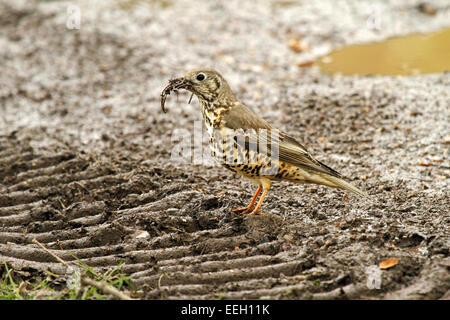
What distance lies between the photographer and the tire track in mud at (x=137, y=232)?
13.6 ft

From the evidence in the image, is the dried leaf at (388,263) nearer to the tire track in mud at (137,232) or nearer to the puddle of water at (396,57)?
the tire track in mud at (137,232)

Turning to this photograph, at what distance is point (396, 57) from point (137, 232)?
230 inches

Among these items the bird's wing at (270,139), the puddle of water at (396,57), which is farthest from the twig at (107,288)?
the puddle of water at (396,57)

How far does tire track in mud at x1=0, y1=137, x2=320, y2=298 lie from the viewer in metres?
4.14

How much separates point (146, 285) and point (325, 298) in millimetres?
1280

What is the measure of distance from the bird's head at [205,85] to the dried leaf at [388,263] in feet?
6.27

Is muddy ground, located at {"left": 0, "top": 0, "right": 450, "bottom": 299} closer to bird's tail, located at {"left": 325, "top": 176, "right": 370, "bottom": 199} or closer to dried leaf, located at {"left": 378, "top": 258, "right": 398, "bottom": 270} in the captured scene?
dried leaf, located at {"left": 378, "top": 258, "right": 398, "bottom": 270}

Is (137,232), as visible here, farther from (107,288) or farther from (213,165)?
(213,165)

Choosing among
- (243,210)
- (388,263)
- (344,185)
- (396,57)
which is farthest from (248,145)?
(396,57)

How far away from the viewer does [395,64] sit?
8602 millimetres

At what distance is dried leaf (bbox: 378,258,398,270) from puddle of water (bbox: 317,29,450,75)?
480cm

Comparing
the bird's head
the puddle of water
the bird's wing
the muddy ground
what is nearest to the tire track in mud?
the muddy ground

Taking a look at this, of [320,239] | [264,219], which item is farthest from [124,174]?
[320,239]

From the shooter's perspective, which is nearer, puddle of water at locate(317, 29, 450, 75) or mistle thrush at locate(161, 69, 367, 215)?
mistle thrush at locate(161, 69, 367, 215)
